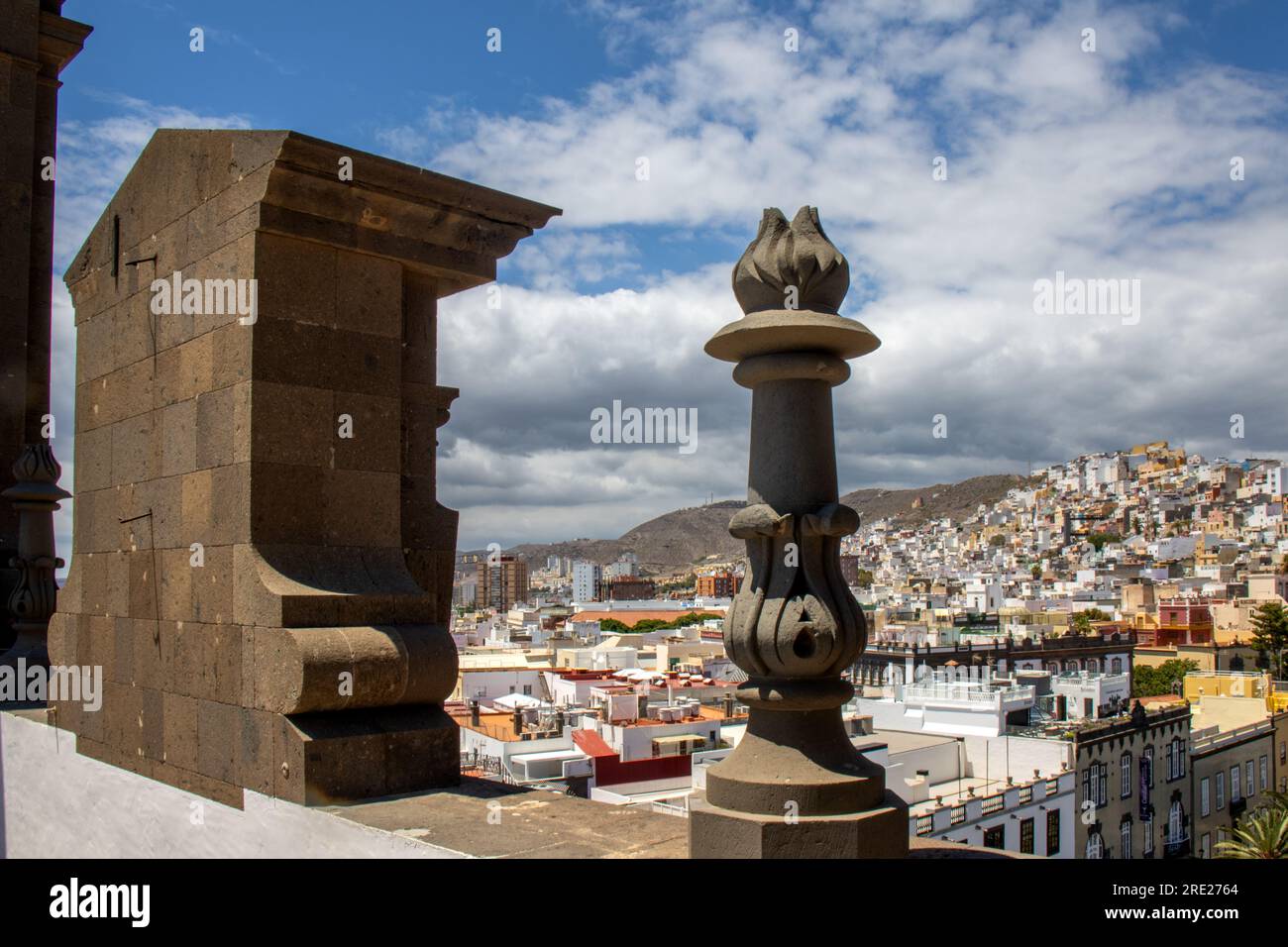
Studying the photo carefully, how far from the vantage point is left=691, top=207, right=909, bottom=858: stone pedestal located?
9.48 feet

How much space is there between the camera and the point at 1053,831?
2420cm

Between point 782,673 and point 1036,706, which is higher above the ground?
point 782,673

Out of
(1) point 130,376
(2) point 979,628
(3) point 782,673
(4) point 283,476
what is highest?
(1) point 130,376

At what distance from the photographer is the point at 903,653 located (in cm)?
5709

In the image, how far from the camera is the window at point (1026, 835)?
74.6 ft

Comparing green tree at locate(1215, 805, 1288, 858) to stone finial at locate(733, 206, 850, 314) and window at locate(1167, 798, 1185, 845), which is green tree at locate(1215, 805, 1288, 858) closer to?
window at locate(1167, 798, 1185, 845)

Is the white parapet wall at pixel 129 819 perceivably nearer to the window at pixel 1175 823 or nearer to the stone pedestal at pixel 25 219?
the stone pedestal at pixel 25 219

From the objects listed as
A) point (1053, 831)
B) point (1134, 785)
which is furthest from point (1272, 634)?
point (1053, 831)

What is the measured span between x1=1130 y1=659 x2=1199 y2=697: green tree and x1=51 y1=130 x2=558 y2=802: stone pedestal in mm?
56159

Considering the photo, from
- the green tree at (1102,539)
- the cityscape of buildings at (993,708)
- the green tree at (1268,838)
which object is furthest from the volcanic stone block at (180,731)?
the green tree at (1102,539)
